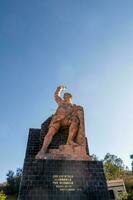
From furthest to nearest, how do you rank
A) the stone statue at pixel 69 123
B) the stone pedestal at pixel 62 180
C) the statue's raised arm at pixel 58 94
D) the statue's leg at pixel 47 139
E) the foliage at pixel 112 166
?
the foliage at pixel 112 166 < the statue's raised arm at pixel 58 94 < the stone statue at pixel 69 123 < the statue's leg at pixel 47 139 < the stone pedestal at pixel 62 180

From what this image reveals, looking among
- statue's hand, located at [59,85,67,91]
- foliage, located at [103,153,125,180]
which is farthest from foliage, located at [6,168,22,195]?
statue's hand, located at [59,85,67,91]

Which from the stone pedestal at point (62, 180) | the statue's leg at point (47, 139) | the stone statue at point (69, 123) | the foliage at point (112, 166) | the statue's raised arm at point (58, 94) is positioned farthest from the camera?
the foliage at point (112, 166)

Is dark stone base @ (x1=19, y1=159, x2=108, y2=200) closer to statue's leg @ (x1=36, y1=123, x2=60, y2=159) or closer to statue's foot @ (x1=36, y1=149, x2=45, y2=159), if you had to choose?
statue's foot @ (x1=36, y1=149, x2=45, y2=159)

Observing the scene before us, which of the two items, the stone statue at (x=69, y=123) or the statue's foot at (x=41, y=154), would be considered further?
the stone statue at (x=69, y=123)

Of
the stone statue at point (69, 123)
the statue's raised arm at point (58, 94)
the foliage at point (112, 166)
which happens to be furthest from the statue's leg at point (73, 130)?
the foliage at point (112, 166)

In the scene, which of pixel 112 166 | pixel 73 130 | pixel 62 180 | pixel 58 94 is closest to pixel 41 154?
pixel 62 180

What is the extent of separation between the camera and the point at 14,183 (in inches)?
1563

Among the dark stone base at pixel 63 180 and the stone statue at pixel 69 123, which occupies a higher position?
the stone statue at pixel 69 123

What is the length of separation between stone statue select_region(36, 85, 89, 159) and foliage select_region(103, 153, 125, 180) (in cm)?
2980

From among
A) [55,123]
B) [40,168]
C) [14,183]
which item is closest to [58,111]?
[55,123]

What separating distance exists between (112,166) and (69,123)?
3325 centimetres

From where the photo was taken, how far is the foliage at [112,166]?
3688 cm

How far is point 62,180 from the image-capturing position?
20.5 ft

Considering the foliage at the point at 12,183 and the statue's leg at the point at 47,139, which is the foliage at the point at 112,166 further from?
the statue's leg at the point at 47,139
